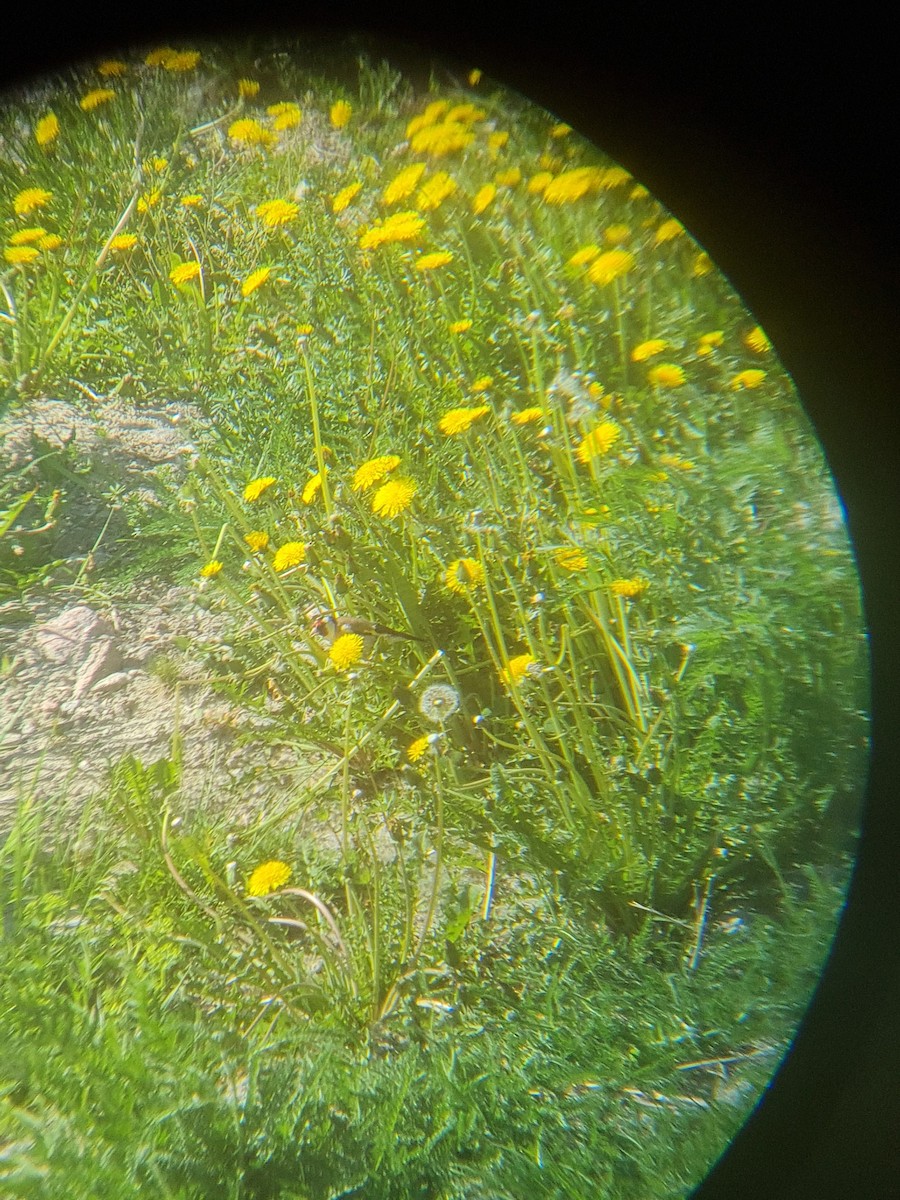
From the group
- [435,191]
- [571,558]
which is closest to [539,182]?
[435,191]

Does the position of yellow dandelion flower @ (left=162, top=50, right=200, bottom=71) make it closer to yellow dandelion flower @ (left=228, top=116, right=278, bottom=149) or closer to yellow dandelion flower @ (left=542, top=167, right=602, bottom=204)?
yellow dandelion flower @ (left=228, top=116, right=278, bottom=149)

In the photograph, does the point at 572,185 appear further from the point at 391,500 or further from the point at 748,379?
the point at 391,500

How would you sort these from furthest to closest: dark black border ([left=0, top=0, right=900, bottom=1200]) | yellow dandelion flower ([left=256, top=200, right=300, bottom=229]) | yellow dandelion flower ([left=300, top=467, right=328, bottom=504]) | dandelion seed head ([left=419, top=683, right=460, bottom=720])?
yellow dandelion flower ([left=256, top=200, right=300, bottom=229]) → yellow dandelion flower ([left=300, top=467, right=328, bottom=504]) → dandelion seed head ([left=419, top=683, right=460, bottom=720]) → dark black border ([left=0, top=0, right=900, bottom=1200])

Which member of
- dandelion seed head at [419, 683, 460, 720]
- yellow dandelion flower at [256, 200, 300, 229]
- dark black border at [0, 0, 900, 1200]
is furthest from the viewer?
yellow dandelion flower at [256, 200, 300, 229]

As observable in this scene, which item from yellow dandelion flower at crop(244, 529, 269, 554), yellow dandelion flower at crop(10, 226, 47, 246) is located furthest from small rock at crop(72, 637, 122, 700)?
yellow dandelion flower at crop(10, 226, 47, 246)

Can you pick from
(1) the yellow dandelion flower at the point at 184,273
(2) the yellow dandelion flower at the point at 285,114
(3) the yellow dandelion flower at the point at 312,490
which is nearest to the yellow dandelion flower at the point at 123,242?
(1) the yellow dandelion flower at the point at 184,273

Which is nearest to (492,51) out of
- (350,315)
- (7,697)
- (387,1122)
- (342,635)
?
(350,315)
